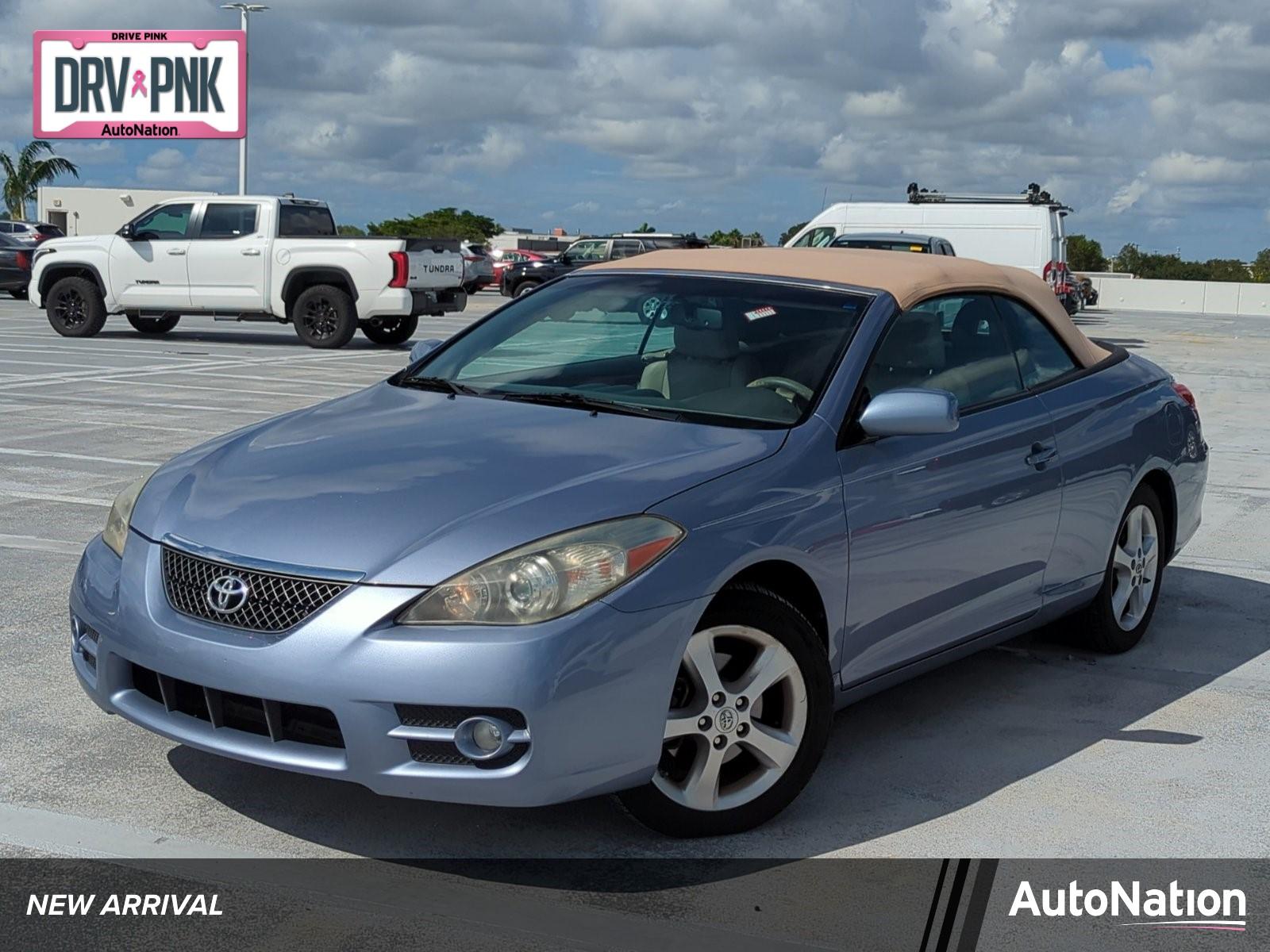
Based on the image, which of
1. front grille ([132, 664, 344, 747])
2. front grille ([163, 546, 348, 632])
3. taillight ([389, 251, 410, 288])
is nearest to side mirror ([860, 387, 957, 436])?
front grille ([163, 546, 348, 632])

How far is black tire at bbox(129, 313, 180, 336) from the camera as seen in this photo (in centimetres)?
2231

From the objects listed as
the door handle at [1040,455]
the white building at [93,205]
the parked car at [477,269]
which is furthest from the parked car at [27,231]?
the white building at [93,205]

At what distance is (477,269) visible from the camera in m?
41.5

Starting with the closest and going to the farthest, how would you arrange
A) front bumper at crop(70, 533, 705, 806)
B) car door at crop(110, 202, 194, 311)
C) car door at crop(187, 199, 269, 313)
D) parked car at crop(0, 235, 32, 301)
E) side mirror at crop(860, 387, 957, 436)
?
front bumper at crop(70, 533, 705, 806) < side mirror at crop(860, 387, 957, 436) < car door at crop(187, 199, 269, 313) < car door at crop(110, 202, 194, 311) < parked car at crop(0, 235, 32, 301)

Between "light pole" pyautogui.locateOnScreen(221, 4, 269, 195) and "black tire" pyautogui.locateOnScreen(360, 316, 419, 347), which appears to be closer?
"black tire" pyautogui.locateOnScreen(360, 316, 419, 347)

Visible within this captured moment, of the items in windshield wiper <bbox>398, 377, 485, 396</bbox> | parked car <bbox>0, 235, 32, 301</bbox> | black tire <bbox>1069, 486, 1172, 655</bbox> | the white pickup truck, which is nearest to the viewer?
windshield wiper <bbox>398, 377, 485, 396</bbox>

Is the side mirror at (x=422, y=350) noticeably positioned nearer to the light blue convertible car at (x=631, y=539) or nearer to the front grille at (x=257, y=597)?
the light blue convertible car at (x=631, y=539)

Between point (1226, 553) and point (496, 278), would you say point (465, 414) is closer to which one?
point (1226, 553)

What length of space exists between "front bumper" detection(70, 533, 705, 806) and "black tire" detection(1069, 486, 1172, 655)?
256 centimetres

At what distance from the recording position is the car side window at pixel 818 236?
2563 centimetres

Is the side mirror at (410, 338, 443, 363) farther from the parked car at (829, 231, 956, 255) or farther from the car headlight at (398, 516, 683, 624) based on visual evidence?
the parked car at (829, 231, 956, 255)

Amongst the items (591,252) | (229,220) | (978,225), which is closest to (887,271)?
(229,220)

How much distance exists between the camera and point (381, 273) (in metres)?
19.8

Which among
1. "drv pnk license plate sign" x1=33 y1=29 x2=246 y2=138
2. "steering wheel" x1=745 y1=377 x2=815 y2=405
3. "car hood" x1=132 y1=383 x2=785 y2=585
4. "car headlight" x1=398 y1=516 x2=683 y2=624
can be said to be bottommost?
"car headlight" x1=398 y1=516 x2=683 y2=624
